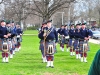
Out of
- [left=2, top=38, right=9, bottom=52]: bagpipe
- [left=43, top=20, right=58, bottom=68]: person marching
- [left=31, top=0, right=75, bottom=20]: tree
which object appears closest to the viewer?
[left=43, top=20, right=58, bottom=68]: person marching

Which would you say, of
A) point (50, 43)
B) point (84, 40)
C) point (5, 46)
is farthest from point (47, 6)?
point (50, 43)

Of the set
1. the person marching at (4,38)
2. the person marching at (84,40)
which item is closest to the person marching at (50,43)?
the person marching at (4,38)

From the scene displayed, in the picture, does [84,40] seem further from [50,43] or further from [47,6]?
[47,6]

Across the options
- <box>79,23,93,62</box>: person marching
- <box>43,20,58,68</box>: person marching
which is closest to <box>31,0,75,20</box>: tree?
<box>79,23,93,62</box>: person marching

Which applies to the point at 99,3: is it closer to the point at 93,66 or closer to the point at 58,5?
the point at 58,5

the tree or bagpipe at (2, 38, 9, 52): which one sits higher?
the tree

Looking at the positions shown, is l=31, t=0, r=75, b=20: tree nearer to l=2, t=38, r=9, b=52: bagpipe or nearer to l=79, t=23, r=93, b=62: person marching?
l=79, t=23, r=93, b=62: person marching

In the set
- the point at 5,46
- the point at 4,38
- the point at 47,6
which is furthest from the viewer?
the point at 47,6

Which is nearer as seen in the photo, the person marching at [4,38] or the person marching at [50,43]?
the person marching at [50,43]

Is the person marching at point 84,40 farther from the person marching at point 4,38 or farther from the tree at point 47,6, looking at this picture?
the tree at point 47,6

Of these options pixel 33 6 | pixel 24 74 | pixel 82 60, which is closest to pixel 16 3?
pixel 33 6

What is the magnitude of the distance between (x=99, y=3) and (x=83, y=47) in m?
51.6

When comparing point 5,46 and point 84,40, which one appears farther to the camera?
point 84,40

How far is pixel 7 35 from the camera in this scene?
1288 centimetres
